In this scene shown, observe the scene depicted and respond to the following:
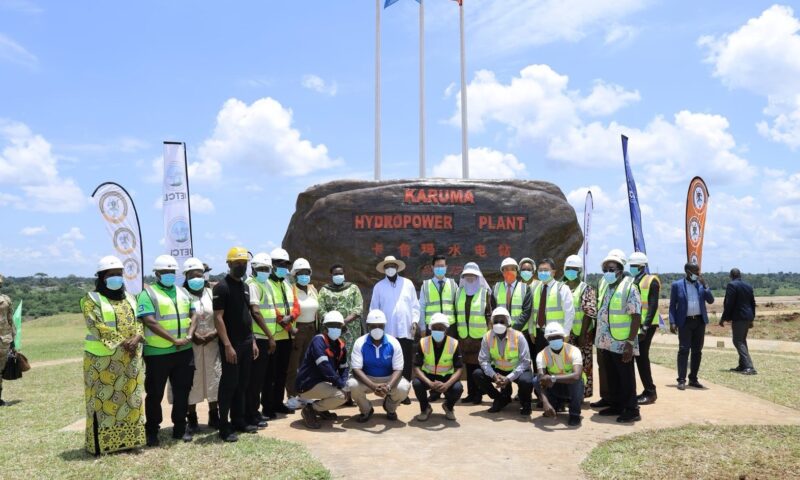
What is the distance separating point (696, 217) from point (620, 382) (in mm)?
8588

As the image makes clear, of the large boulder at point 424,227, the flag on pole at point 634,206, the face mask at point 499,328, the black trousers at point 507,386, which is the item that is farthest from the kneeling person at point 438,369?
the flag on pole at point 634,206

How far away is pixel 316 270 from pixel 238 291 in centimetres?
440

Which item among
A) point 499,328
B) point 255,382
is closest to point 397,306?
point 499,328

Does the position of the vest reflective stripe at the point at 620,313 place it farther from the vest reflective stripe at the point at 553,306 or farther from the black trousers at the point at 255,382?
the black trousers at the point at 255,382

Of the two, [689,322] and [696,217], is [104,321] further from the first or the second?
[696,217]

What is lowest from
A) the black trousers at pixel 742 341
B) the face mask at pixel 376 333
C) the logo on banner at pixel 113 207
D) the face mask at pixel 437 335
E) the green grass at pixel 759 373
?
the green grass at pixel 759 373

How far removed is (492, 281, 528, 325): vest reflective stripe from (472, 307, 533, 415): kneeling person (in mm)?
673

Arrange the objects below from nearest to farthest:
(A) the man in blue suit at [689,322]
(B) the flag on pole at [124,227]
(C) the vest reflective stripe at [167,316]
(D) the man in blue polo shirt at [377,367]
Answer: (C) the vest reflective stripe at [167,316] → (D) the man in blue polo shirt at [377,367] → (A) the man in blue suit at [689,322] → (B) the flag on pole at [124,227]

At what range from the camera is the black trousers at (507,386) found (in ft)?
21.7

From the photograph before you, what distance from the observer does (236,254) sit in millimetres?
5832

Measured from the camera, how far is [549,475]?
476 centimetres

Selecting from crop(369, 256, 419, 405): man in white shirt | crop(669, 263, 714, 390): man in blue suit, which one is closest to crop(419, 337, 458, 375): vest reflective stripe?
crop(369, 256, 419, 405): man in white shirt

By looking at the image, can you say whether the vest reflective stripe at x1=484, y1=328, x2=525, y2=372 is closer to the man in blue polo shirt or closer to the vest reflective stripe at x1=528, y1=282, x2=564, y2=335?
the vest reflective stripe at x1=528, y1=282, x2=564, y2=335

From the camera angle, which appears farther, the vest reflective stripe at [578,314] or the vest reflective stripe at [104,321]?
the vest reflective stripe at [578,314]
